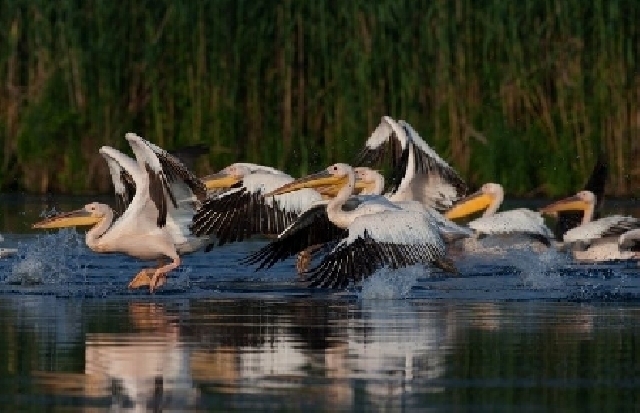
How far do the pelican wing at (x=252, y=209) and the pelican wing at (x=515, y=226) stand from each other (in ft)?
4.84

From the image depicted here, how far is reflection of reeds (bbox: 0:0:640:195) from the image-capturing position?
52.0 feet

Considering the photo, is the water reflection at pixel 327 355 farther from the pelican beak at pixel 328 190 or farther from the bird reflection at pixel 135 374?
the pelican beak at pixel 328 190

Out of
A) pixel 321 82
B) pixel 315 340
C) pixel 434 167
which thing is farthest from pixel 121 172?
pixel 321 82

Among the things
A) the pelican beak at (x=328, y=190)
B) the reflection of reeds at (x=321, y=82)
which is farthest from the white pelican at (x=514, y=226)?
the reflection of reeds at (x=321, y=82)

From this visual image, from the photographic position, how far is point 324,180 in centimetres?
1078

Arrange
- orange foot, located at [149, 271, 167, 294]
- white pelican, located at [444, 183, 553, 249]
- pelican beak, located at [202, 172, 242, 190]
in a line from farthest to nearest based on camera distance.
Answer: white pelican, located at [444, 183, 553, 249] → pelican beak, located at [202, 172, 242, 190] → orange foot, located at [149, 271, 167, 294]

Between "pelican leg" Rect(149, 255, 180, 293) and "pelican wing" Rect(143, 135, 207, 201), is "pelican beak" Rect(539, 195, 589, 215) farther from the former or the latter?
"pelican leg" Rect(149, 255, 180, 293)

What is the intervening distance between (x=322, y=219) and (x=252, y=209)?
0.66 m

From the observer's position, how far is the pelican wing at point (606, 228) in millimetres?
12554

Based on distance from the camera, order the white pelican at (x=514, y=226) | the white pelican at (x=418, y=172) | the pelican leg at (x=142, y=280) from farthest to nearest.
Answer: the white pelican at (x=514, y=226), the white pelican at (x=418, y=172), the pelican leg at (x=142, y=280)

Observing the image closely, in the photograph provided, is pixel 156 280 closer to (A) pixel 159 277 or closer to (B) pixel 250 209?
(A) pixel 159 277

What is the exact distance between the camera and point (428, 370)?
21.4 ft

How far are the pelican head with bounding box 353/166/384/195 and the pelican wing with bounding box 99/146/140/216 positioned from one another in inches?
58.8

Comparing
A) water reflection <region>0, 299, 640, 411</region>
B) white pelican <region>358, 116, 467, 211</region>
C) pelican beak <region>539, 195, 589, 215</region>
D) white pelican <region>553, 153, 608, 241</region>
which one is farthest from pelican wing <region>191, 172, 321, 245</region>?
white pelican <region>553, 153, 608, 241</region>
